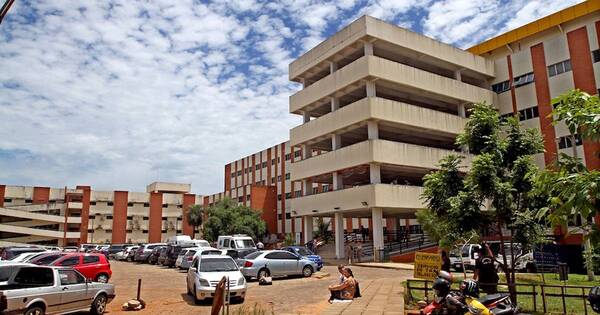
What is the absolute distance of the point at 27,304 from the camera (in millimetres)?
10578

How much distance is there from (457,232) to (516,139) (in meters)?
3.12

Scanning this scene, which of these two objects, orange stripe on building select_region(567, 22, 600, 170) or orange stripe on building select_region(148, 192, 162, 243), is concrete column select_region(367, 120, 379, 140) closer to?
orange stripe on building select_region(567, 22, 600, 170)

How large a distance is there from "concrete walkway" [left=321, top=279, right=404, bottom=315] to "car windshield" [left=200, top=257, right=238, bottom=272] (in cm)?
434

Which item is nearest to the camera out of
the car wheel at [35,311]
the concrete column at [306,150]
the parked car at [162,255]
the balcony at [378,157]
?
the car wheel at [35,311]

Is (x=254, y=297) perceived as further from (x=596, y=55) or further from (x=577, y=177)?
(x=596, y=55)

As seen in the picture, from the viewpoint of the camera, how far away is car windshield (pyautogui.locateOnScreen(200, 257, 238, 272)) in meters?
15.8

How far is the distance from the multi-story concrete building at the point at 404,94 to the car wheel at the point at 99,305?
80.8 ft

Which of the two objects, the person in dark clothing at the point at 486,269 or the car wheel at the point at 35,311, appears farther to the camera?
the person in dark clothing at the point at 486,269

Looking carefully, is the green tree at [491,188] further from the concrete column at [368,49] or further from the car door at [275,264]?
the concrete column at [368,49]

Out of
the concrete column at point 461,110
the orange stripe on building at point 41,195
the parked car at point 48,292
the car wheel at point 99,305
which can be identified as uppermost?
the concrete column at point 461,110

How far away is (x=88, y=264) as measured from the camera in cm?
1967

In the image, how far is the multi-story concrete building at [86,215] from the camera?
68.7 metres

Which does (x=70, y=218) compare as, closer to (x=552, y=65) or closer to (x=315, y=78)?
(x=315, y=78)

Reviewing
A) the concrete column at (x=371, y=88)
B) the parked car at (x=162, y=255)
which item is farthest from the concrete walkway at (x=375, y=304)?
the parked car at (x=162, y=255)
